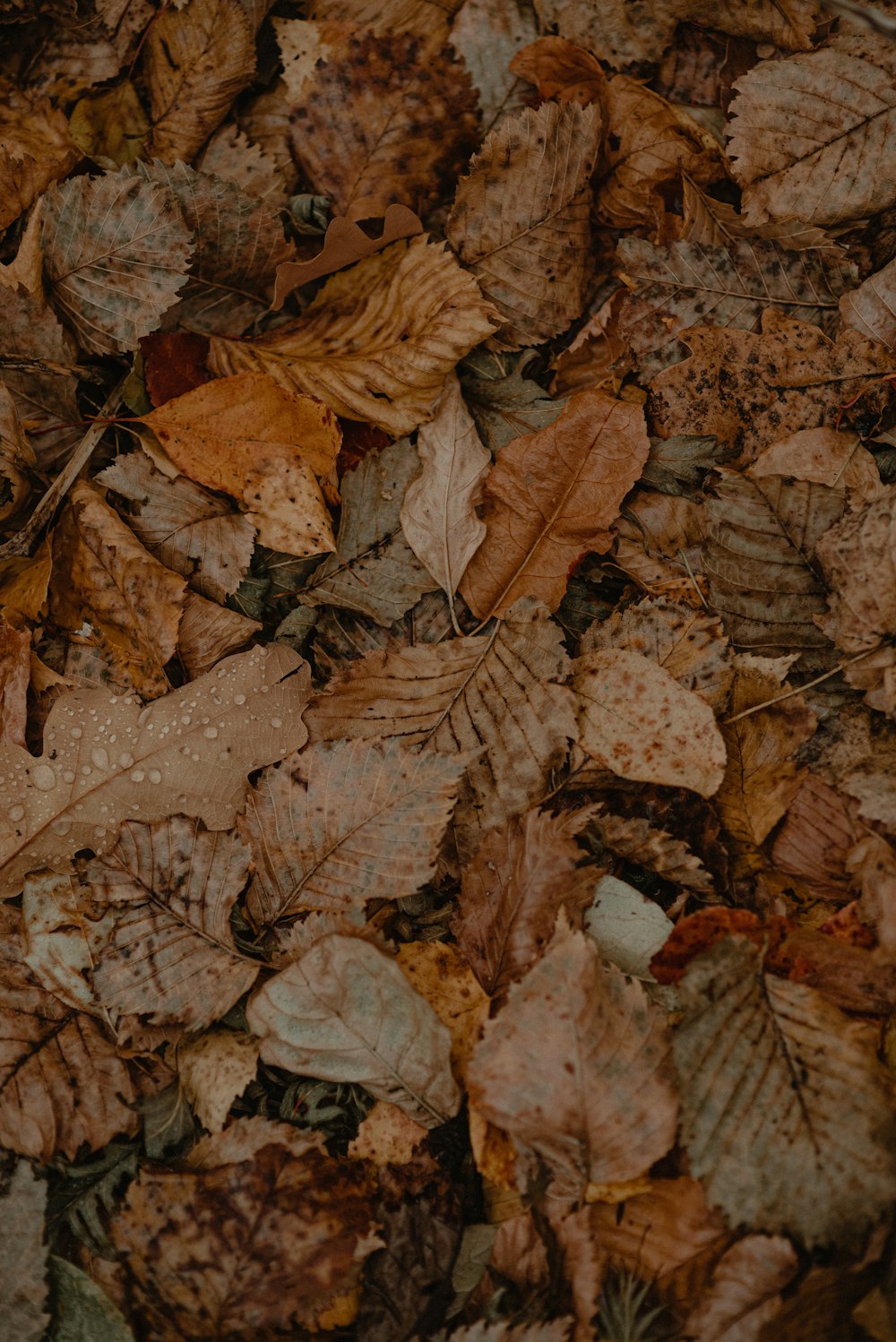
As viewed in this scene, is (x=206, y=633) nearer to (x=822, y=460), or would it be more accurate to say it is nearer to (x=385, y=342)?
(x=385, y=342)

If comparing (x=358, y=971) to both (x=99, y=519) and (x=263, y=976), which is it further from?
(x=99, y=519)

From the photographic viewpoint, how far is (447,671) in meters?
1.89

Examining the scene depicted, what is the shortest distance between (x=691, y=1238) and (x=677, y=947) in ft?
1.53

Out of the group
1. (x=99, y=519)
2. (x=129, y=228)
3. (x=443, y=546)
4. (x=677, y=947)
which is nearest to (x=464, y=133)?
(x=129, y=228)

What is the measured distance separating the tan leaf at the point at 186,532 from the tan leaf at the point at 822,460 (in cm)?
112

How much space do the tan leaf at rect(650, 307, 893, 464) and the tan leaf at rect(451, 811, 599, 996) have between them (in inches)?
36.2

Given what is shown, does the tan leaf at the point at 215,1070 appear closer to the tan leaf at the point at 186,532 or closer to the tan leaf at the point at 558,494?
the tan leaf at the point at 186,532

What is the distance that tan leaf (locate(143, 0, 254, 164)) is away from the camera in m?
2.12

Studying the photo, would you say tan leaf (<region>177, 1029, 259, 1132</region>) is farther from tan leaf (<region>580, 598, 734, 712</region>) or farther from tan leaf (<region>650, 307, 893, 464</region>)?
tan leaf (<region>650, 307, 893, 464</region>)

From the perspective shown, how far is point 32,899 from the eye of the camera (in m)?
1.84

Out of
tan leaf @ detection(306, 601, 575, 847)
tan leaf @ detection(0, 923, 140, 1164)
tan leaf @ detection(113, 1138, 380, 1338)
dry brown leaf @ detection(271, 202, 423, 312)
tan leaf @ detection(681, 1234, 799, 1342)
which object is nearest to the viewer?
tan leaf @ detection(681, 1234, 799, 1342)

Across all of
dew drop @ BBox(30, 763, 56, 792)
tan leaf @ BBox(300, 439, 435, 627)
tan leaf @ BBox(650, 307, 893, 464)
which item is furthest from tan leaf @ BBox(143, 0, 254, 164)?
dew drop @ BBox(30, 763, 56, 792)

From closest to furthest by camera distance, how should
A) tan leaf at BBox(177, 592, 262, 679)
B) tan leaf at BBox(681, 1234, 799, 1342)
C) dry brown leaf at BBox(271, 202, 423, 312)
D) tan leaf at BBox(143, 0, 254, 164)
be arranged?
tan leaf at BBox(681, 1234, 799, 1342) < tan leaf at BBox(177, 592, 262, 679) < dry brown leaf at BBox(271, 202, 423, 312) < tan leaf at BBox(143, 0, 254, 164)

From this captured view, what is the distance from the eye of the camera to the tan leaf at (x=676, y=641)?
1822mm
